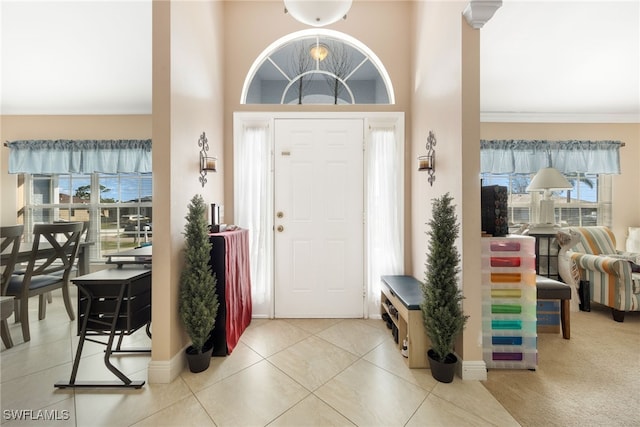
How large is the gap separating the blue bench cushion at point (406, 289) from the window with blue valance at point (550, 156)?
2.87 metres

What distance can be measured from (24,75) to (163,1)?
3257mm

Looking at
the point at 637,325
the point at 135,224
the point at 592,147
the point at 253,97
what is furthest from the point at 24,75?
the point at 592,147

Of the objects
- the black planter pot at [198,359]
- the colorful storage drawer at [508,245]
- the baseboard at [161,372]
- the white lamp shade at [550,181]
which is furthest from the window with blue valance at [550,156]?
the baseboard at [161,372]

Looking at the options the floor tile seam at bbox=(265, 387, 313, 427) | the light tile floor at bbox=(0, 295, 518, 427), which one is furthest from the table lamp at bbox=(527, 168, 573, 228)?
the floor tile seam at bbox=(265, 387, 313, 427)

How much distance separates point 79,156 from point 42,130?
0.83 m

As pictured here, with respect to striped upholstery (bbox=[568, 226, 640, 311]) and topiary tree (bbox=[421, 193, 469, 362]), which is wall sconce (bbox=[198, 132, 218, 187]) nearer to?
topiary tree (bbox=[421, 193, 469, 362])

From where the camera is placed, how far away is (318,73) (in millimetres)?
3080

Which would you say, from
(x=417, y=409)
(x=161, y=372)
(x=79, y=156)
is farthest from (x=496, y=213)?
(x=79, y=156)

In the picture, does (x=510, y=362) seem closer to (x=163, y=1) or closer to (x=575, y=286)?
(x=575, y=286)

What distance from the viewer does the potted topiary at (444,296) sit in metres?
1.82

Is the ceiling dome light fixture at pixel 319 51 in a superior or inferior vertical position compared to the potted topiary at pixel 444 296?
superior

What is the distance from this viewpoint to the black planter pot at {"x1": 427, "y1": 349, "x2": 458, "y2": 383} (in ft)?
5.98

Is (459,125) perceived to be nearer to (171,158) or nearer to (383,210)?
(383,210)

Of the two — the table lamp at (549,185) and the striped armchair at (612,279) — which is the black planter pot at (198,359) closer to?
the striped armchair at (612,279)
